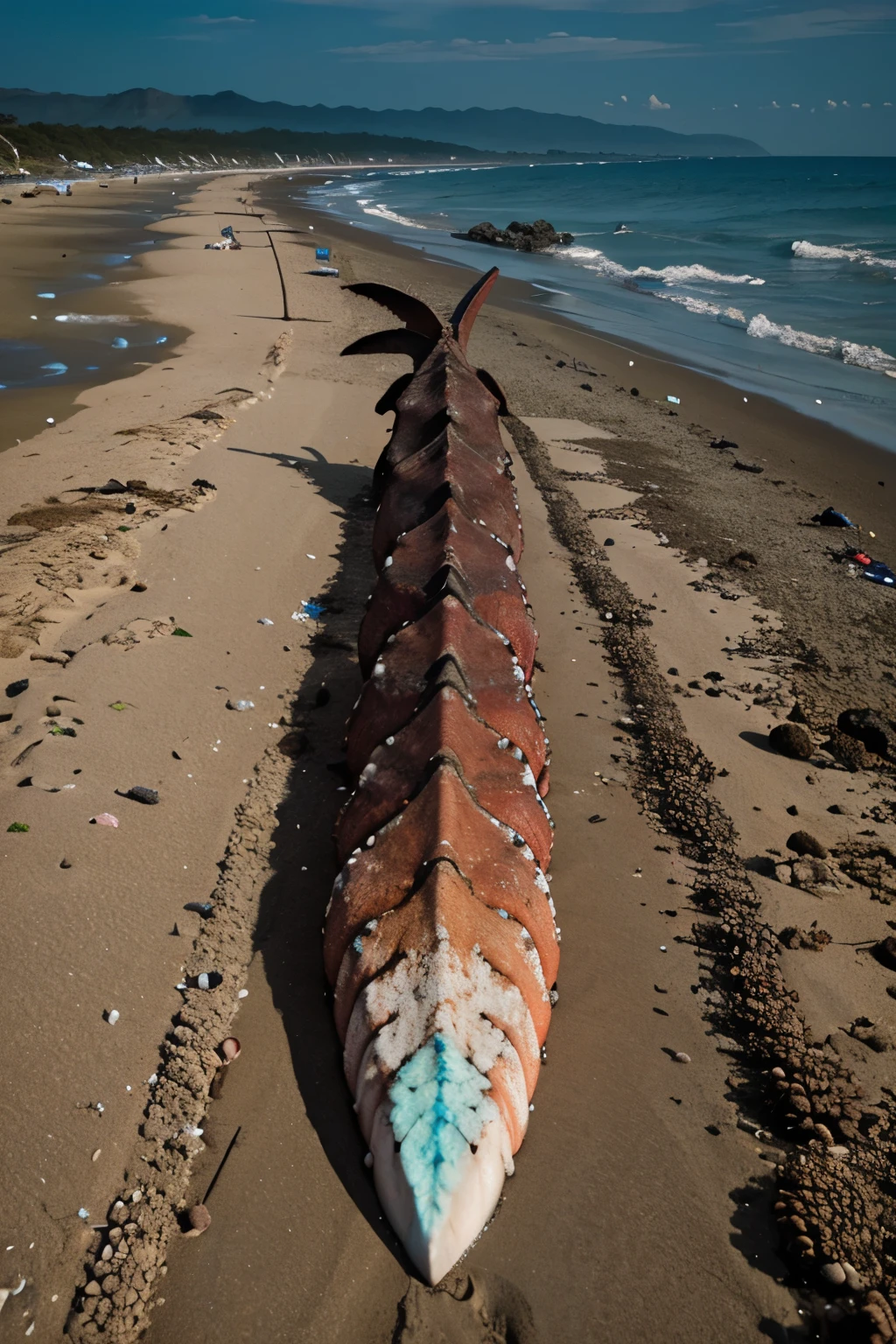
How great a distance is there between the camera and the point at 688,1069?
3812 mm

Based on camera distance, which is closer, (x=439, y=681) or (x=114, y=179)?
(x=439, y=681)

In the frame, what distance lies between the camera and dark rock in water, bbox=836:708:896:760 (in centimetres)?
628

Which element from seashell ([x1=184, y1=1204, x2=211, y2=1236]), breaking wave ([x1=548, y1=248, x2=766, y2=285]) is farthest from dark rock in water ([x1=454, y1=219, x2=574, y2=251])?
seashell ([x1=184, y1=1204, x2=211, y2=1236])

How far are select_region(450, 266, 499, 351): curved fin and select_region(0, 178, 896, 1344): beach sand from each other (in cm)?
207

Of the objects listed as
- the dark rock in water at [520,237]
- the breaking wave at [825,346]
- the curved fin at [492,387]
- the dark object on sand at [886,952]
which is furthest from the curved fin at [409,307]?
the dark rock in water at [520,237]

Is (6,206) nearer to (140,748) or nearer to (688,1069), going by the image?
(140,748)

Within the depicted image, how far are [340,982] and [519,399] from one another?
40.7 ft

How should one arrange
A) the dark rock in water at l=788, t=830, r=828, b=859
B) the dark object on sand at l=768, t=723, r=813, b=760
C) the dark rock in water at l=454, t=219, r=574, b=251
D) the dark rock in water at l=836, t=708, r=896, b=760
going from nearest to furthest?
1. the dark rock in water at l=788, t=830, r=828, b=859
2. the dark object on sand at l=768, t=723, r=813, b=760
3. the dark rock in water at l=836, t=708, r=896, b=760
4. the dark rock in water at l=454, t=219, r=574, b=251

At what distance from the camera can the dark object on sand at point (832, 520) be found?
423 inches

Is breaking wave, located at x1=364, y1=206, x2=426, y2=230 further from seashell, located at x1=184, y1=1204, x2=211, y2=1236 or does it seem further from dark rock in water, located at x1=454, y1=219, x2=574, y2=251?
seashell, located at x1=184, y1=1204, x2=211, y2=1236

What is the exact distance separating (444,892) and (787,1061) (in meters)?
1.82

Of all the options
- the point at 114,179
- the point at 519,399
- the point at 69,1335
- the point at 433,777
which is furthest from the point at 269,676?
the point at 114,179

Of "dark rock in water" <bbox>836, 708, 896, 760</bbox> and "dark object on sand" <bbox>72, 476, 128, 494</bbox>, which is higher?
"dark object on sand" <bbox>72, 476, 128, 494</bbox>

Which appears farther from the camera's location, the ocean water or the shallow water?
the ocean water
